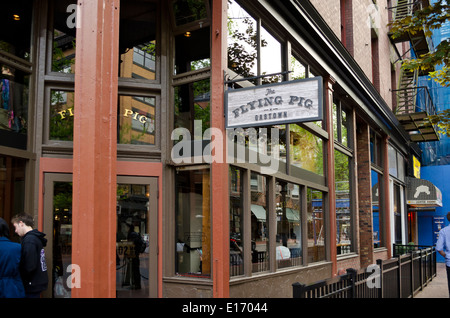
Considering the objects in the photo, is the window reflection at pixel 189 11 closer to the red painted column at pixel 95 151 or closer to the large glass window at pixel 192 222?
the red painted column at pixel 95 151

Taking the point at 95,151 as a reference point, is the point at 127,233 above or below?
below

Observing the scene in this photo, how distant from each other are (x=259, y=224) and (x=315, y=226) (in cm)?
352

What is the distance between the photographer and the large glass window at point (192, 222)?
8.02 meters

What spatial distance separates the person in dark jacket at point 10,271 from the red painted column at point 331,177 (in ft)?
28.8

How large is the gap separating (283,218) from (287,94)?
3861mm

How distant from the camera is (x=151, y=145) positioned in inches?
331

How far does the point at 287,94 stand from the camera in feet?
23.2

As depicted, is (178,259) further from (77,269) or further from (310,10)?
(310,10)

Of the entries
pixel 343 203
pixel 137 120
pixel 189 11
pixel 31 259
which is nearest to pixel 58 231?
pixel 31 259

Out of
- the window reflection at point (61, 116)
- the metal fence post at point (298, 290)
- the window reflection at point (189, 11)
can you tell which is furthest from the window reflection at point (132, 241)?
the metal fence post at point (298, 290)

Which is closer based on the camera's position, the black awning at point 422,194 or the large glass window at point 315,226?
the large glass window at point 315,226

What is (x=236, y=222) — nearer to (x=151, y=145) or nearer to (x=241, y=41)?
(x=151, y=145)

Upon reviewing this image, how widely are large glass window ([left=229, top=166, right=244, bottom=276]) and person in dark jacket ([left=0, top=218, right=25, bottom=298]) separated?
346 cm
